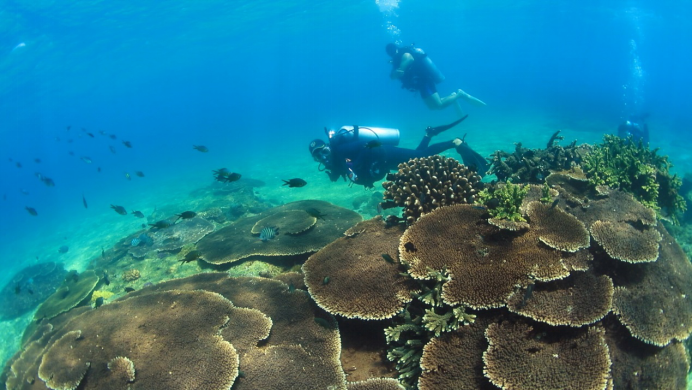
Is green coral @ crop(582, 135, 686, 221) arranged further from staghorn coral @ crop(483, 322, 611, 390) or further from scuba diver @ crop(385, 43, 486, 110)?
scuba diver @ crop(385, 43, 486, 110)

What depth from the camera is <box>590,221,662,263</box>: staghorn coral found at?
4.37m

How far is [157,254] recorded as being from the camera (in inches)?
442

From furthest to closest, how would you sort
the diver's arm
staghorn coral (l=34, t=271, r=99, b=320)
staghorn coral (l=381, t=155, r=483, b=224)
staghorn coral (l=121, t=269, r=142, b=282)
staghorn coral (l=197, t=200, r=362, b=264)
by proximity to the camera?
the diver's arm
staghorn coral (l=121, t=269, r=142, b=282)
staghorn coral (l=34, t=271, r=99, b=320)
staghorn coral (l=197, t=200, r=362, b=264)
staghorn coral (l=381, t=155, r=483, b=224)

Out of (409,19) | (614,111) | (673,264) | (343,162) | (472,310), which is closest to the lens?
(472,310)

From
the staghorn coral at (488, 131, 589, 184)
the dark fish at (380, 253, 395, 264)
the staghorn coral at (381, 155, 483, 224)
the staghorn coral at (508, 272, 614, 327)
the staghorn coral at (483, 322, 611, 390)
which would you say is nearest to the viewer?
the staghorn coral at (483, 322, 611, 390)

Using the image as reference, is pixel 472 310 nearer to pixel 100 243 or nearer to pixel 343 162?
pixel 343 162

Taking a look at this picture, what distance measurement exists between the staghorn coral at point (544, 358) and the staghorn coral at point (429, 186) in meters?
2.65

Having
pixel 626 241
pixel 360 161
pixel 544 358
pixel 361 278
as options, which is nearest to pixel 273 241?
pixel 360 161

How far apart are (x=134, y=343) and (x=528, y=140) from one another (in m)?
29.1

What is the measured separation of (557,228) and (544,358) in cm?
189

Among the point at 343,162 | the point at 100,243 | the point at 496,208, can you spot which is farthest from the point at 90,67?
the point at 496,208

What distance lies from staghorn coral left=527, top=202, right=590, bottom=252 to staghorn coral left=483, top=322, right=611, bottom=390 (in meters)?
1.04

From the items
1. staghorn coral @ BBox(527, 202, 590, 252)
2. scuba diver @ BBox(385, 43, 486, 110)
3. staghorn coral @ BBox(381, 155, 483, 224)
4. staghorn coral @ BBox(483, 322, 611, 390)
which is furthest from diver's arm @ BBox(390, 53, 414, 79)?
staghorn coral @ BBox(483, 322, 611, 390)

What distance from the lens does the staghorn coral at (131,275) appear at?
997 centimetres
